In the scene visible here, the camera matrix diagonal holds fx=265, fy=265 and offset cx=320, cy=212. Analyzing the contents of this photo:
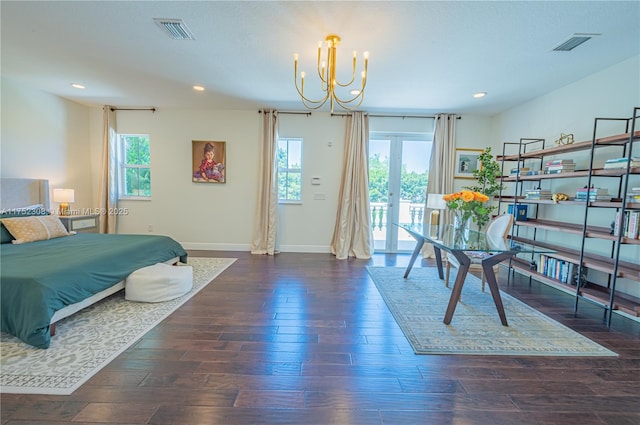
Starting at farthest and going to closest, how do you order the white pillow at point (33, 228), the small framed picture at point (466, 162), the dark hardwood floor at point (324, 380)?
the small framed picture at point (466, 162) < the white pillow at point (33, 228) < the dark hardwood floor at point (324, 380)

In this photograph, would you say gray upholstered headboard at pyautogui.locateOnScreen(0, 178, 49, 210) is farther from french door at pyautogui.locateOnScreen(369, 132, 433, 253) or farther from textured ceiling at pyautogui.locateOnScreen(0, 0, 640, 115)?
french door at pyautogui.locateOnScreen(369, 132, 433, 253)

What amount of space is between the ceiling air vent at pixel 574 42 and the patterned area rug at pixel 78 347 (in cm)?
444

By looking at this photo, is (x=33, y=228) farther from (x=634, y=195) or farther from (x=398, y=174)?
(x=634, y=195)

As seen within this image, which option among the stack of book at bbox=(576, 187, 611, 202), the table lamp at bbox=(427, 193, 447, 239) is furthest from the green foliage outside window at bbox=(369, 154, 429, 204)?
the stack of book at bbox=(576, 187, 611, 202)

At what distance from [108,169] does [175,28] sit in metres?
3.71

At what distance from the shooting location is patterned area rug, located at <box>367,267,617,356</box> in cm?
203

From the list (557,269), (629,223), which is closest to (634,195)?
(629,223)

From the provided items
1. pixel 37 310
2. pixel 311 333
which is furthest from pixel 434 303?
pixel 37 310

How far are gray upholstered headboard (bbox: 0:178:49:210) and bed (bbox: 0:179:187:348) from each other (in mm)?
13

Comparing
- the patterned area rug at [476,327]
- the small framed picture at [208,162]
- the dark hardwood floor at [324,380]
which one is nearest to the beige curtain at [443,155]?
the patterned area rug at [476,327]

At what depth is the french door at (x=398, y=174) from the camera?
5086 mm

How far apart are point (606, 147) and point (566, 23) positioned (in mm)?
1573

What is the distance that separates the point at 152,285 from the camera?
106 inches

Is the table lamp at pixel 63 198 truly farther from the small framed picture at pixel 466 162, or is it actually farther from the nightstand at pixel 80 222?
the small framed picture at pixel 466 162
